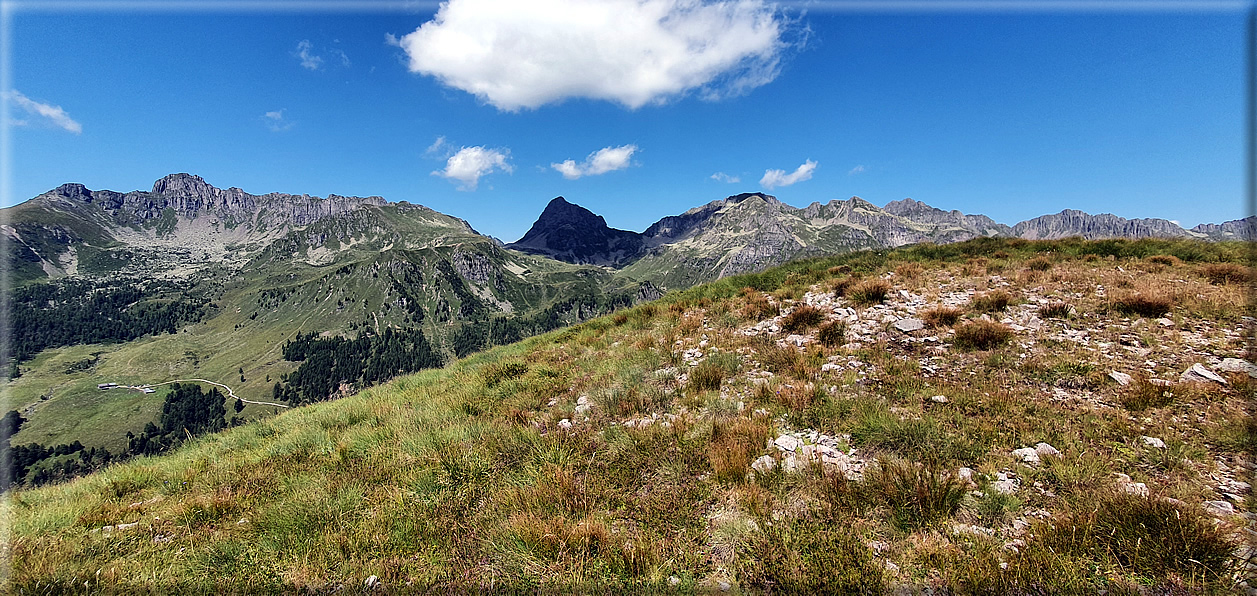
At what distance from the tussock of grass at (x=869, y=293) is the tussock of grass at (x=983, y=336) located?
10.8 feet

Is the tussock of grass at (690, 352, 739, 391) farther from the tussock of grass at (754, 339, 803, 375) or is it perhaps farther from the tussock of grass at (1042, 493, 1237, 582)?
the tussock of grass at (1042, 493, 1237, 582)

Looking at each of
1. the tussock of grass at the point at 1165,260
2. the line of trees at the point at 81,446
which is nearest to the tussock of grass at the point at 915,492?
the tussock of grass at the point at 1165,260

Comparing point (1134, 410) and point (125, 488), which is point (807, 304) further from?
point (125, 488)

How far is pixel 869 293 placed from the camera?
1262cm

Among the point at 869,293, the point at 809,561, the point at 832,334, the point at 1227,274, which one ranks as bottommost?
the point at 809,561

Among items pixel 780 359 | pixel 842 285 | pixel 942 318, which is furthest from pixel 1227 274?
pixel 780 359

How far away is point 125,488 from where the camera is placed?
292 inches

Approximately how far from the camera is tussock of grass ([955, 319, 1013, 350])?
8.81 metres

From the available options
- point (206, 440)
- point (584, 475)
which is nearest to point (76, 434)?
point (206, 440)

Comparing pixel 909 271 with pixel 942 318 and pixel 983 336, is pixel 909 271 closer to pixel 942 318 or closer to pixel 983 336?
pixel 942 318

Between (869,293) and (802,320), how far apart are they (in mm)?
2679

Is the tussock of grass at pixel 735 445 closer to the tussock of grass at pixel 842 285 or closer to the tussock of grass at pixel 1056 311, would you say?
the tussock of grass at pixel 1056 311

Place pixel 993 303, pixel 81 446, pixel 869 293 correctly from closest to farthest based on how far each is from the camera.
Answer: pixel 993 303
pixel 869 293
pixel 81 446

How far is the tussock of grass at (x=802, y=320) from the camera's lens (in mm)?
11664
